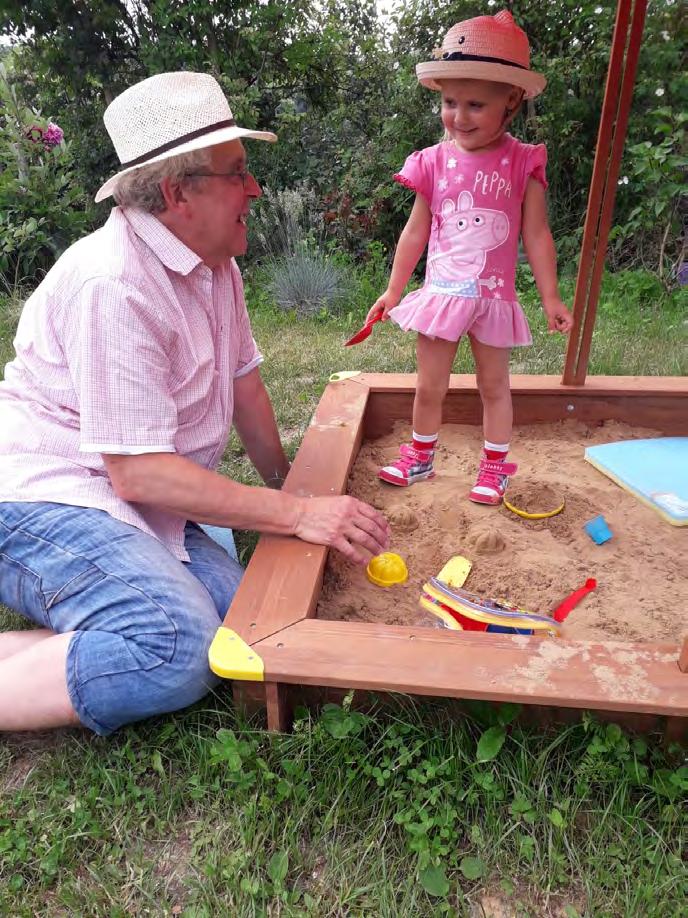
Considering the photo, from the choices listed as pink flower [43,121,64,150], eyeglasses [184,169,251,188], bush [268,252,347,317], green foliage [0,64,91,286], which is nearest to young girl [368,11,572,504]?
eyeglasses [184,169,251,188]

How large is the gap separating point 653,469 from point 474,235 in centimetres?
104

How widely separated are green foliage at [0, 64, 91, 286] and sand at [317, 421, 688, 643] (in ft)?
13.4

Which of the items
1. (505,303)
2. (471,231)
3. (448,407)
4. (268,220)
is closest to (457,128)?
(471,231)

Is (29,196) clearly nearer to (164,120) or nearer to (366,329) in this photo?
(366,329)

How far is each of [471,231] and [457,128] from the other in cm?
29

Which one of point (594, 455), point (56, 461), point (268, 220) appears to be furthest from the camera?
point (268, 220)

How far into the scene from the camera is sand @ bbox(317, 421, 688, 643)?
186 centimetres

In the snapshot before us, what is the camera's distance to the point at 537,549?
83.9 inches

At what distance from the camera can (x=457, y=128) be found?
207 centimetres

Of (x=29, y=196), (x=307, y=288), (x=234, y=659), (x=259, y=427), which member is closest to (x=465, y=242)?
(x=259, y=427)

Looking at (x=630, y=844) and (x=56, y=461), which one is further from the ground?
(x=56, y=461)

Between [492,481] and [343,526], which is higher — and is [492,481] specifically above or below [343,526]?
below

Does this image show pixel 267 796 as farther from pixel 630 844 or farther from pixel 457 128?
pixel 457 128

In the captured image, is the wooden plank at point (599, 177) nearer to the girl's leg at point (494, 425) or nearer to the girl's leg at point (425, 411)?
the girl's leg at point (494, 425)
